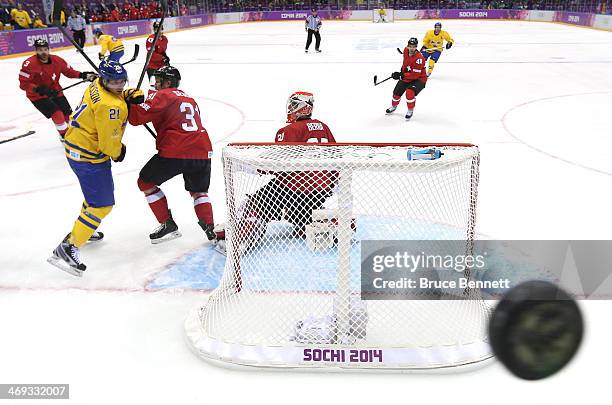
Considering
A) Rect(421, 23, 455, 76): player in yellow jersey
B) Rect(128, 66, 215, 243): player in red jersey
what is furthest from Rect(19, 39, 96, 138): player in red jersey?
Rect(421, 23, 455, 76): player in yellow jersey

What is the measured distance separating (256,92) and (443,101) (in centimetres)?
281

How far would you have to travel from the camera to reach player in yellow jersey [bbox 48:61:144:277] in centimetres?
258

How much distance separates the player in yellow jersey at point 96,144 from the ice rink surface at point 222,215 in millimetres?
223

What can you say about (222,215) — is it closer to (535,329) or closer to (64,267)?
(64,267)

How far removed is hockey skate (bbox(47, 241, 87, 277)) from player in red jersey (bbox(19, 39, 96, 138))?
2.53m

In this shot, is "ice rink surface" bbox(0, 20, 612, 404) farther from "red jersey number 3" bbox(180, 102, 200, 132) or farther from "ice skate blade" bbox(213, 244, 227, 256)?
"red jersey number 3" bbox(180, 102, 200, 132)

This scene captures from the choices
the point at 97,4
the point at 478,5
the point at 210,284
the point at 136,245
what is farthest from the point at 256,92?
the point at 478,5

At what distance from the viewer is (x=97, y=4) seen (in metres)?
20.3

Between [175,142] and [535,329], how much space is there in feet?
6.82

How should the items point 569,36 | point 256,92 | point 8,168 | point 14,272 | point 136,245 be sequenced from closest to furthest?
point 14,272 → point 136,245 → point 8,168 → point 256,92 → point 569,36

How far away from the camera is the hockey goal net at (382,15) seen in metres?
23.2

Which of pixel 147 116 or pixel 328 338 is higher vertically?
pixel 147 116

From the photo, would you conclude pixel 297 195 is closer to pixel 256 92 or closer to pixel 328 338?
pixel 328 338

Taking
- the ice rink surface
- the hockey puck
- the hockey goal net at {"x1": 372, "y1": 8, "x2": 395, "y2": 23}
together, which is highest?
the hockey goal net at {"x1": 372, "y1": 8, "x2": 395, "y2": 23}
